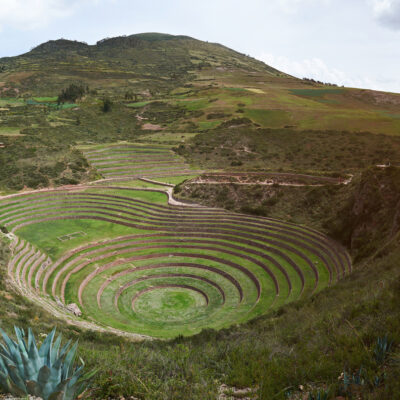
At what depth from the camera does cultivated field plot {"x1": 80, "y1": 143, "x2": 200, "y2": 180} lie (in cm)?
4725

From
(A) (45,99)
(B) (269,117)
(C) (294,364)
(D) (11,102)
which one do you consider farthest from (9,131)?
(C) (294,364)

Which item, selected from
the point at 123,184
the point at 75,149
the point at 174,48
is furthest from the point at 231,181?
the point at 174,48

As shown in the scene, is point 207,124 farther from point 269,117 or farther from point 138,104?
point 138,104

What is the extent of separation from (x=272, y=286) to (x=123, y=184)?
26.0 m

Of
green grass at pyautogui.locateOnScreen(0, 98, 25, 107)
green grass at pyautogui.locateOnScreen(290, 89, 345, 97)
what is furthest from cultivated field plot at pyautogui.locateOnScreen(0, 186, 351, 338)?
green grass at pyautogui.locateOnScreen(290, 89, 345, 97)

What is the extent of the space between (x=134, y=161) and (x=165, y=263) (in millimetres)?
27758

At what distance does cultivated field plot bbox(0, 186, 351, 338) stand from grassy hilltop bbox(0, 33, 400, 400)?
0.43 feet

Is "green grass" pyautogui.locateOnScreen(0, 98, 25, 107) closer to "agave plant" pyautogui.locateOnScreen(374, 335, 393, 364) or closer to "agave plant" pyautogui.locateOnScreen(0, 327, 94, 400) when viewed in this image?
"agave plant" pyautogui.locateOnScreen(0, 327, 94, 400)

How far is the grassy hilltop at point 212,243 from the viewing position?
7.09 metres

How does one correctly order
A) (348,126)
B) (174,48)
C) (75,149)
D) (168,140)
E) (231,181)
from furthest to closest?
1. (174,48)
2. (168,140)
3. (348,126)
4. (75,149)
5. (231,181)

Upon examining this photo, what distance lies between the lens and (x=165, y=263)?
2614cm

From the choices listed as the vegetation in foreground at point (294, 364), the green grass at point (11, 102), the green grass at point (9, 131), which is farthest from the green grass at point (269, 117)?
the vegetation in foreground at point (294, 364)

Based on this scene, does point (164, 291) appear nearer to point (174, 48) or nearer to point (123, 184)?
point (123, 184)

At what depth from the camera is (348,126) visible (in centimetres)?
5634
